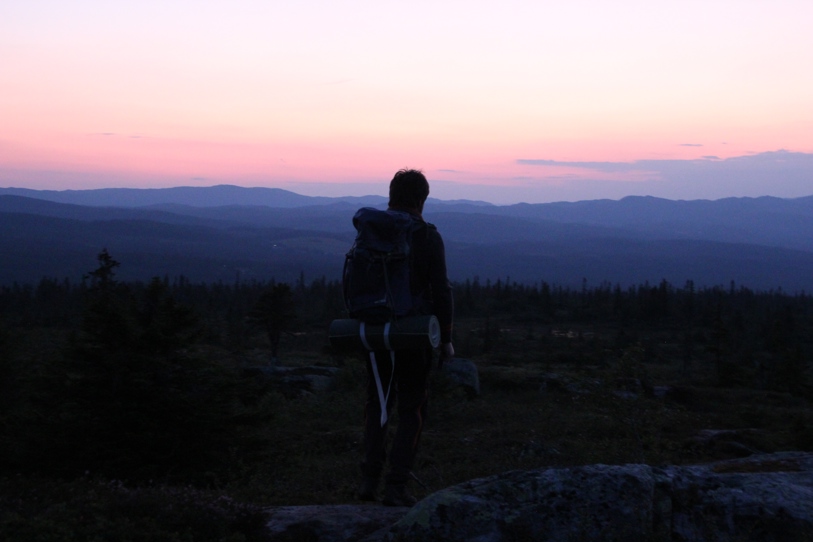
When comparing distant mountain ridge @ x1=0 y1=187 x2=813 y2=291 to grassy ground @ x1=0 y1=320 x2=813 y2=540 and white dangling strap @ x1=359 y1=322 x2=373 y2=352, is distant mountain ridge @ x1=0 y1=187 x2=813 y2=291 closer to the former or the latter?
grassy ground @ x1=0 y1=320 x2=813 y2=540

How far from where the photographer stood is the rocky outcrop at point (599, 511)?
3.71 m

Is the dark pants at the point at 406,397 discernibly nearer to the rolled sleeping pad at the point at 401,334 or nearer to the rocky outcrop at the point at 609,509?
the rolled sleeping pad at the point at 401,334

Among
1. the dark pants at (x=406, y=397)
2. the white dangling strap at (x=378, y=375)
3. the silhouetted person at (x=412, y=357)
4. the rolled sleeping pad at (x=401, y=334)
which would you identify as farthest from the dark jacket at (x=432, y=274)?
the white dangling strap at (x=378, y=375)

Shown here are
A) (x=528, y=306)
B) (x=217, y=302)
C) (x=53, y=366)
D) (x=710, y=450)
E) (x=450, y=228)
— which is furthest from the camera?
(x=450, y=228)

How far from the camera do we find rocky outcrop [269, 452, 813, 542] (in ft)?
12.2

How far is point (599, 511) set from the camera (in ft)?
12.4

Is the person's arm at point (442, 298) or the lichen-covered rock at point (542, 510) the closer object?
the lichen-covered rock at point (542, 510)

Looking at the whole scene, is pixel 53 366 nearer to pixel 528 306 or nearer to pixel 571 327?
pixel 571 327

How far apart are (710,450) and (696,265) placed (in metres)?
131

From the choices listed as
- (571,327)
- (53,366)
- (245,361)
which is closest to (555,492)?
(53,366)

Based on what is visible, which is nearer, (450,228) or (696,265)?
(696,265)

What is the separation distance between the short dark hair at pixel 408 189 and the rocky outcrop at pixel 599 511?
1726 mm

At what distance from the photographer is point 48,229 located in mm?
129500

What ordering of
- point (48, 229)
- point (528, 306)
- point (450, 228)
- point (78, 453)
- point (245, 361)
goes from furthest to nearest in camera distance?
point (450, 228) → point (48, 229) → point (528, 306) → point (245, 361) → point (78, 453)
